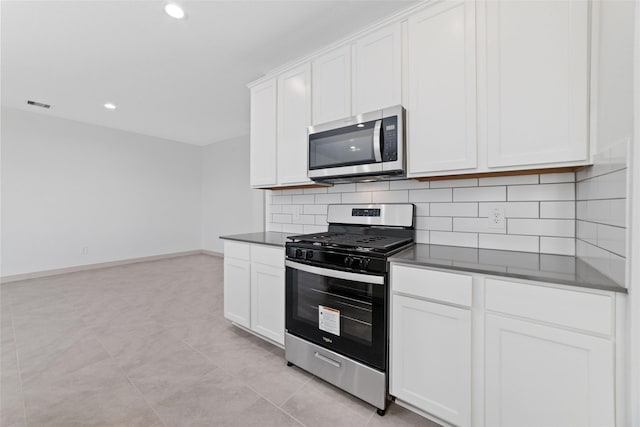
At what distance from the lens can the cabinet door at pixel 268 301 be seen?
207cm

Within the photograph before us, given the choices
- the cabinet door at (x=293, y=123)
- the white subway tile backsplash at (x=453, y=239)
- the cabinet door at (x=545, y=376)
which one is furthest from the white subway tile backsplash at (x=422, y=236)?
the cabinet door at (x=293, y=123)

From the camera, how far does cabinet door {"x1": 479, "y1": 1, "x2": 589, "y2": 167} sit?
4.21 feet

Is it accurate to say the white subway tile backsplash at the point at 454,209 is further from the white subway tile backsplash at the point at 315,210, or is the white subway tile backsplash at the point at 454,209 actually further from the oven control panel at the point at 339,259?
the white subway tile backsplash at the point at 315,210

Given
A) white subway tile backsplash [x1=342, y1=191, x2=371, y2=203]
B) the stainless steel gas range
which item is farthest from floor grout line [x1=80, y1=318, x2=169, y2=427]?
white subway tile backsplash [x1=342, y1=191, x2=371, y2=203]

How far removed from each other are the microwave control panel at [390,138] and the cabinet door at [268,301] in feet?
3.73

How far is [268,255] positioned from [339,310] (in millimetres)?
760

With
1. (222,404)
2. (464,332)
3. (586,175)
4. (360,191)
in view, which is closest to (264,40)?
(360,191)

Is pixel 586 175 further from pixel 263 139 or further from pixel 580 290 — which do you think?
pixel 263 139

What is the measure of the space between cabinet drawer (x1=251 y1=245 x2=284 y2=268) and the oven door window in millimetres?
728

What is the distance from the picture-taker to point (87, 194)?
478cm

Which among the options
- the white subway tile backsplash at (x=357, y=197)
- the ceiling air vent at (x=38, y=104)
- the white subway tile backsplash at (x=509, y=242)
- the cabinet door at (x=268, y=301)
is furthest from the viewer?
the ceiling air vent at (x=38, y=104)

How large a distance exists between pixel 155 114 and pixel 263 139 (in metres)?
2.82

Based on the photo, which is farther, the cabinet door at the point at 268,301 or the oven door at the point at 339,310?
the cabinet door at the point at 268,301

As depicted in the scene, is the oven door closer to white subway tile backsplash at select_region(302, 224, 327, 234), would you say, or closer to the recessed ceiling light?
white subway tile backsplash at select_region(302, 224, 327, 234)
